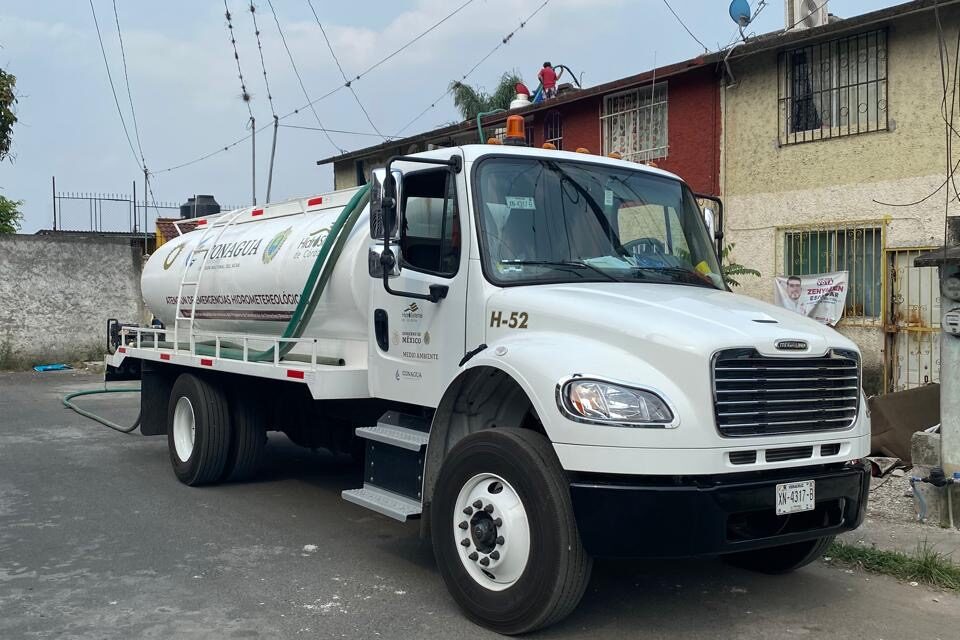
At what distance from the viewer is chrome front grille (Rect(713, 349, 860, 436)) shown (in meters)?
4.30

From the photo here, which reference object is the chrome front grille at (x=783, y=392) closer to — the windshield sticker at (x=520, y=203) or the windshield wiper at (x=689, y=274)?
the windshield wiper at (x=689, y=274)

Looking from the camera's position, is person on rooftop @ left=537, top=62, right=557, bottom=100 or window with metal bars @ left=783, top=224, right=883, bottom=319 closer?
window with metal bars @ left=783, top=224, right=883, bottom=319

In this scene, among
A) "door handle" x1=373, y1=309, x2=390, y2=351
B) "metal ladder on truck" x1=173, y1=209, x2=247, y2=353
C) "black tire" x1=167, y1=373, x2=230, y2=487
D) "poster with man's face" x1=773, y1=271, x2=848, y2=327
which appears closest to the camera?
"door handle" x1=373, y1=309, x2=390, y2=351

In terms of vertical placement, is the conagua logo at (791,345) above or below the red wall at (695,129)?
below

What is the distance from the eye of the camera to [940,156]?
11.7 m


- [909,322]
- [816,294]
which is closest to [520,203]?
[909,322]

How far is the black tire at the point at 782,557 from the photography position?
5367mm

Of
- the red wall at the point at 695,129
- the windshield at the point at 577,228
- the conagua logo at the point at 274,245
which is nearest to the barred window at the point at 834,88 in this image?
the red wall at the point at 695,129

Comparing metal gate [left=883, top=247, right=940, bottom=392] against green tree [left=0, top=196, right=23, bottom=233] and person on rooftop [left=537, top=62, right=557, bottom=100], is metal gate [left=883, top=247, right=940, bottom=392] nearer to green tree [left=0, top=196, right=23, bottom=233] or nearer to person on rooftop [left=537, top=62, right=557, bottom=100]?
person on rooftop [left=537, top=62, right=557, bottom=100]

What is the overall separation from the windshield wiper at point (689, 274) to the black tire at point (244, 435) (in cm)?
424

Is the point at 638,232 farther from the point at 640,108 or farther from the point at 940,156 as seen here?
the point at 640,108

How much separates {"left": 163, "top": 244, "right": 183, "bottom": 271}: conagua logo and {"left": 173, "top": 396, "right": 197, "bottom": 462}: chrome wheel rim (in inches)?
68.5

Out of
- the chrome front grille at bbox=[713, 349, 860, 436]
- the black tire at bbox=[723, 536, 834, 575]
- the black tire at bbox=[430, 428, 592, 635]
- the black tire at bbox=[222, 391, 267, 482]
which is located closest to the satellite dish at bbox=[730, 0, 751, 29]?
the black tire at bbox=[222, 391, 267, 482]

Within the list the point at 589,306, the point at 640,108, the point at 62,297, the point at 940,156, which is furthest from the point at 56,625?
the point at 62,297
